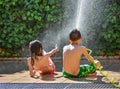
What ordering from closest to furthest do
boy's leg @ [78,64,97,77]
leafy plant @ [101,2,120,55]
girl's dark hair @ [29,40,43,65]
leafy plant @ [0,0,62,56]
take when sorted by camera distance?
boy's leg @ [78,64,97,77], girl's dark hair @ [29,40,43,65], leafy plant @ [101,2,120,55], leafy plant @ [0,0,62,56]

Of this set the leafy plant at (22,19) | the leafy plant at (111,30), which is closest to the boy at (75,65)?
the leafy plant at (111,30)

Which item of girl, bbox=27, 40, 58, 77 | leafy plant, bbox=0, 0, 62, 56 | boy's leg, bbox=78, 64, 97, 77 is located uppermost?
leafy plant, bbox=0, 0, 62, 56

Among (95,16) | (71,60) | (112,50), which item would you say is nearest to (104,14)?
(95,16)

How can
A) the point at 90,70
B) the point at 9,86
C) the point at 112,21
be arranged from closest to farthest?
1. the point at 9,86
2. the point at 90,70
3. the point at 112,21

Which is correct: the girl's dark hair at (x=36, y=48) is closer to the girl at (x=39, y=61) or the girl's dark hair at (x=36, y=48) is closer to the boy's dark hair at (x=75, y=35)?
the girl at (x=39, y=61)

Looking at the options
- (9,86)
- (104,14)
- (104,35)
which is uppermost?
(104,14)

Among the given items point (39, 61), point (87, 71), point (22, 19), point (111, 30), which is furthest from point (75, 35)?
point (22, 19)

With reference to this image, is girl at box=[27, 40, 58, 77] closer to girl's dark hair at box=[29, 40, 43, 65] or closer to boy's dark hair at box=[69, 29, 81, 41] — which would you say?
girl's dark hair at box=[29, 40, 43, 65]

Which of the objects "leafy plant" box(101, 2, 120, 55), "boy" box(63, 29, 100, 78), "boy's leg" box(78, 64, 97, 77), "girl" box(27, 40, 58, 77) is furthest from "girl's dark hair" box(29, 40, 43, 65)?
"leafy plant" box(101, 2, 120, 55)

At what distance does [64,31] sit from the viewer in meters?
8.41

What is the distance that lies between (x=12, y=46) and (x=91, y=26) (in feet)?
6.41

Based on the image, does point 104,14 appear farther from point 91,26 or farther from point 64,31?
point 64,31

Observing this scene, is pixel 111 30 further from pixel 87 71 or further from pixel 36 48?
pixel 87 71

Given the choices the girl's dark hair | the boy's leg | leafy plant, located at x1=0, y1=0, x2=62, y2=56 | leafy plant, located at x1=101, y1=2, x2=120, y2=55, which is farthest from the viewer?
leafy plant, located at x1=0, y1=0, x2=62, y2=56
